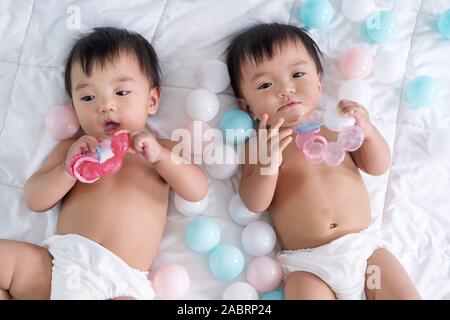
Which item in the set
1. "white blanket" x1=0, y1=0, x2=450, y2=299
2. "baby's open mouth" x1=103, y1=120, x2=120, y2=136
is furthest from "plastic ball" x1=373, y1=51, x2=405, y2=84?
"baby's open mouth" x1=103, y1=120, x2=120, y2=136

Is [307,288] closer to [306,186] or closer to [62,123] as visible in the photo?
[306,186]

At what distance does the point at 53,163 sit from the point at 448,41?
1.11 metres

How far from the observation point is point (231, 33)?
5.42 ft

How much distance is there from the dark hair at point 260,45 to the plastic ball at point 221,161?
17 centimetres

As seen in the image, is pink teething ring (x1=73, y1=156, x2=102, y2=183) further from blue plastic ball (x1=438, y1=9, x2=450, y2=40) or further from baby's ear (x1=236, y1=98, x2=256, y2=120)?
blue plastic ball (x1=438, y1=9, x2=450, y2=40)

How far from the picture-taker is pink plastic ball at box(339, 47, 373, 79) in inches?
62.3

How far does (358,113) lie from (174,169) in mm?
458

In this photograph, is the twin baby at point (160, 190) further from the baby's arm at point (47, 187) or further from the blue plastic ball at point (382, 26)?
the blue plastic ball at point (382, 26)

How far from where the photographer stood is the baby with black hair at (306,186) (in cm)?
138

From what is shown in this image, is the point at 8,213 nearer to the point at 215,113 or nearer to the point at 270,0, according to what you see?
the point at 215,113

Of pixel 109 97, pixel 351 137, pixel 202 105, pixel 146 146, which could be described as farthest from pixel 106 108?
pixel 351 137

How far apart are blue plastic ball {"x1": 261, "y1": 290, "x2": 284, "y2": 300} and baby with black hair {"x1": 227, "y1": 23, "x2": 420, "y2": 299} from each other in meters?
0.03

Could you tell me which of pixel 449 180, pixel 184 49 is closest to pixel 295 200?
pixel 449 180

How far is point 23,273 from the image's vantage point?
1360 mm
